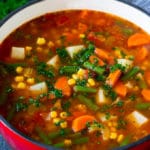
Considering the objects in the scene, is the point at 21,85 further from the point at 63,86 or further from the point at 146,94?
the point at 146,94

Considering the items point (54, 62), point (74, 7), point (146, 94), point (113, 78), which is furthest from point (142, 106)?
point (74, 7)

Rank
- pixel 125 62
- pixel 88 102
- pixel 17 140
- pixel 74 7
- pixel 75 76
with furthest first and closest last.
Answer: pixel 74 7, pixel 125 62, pixel 75 76, pixel 88 102, pixel 17 140

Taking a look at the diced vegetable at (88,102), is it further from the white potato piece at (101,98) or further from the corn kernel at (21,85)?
the corn kernel at (21,85)

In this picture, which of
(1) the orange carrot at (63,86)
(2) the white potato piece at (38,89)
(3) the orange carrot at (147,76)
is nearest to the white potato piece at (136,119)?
(3) the orange carrot at (147,76)

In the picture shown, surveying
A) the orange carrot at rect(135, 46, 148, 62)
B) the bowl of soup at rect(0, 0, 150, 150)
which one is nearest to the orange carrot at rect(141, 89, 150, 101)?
the bowl of soup at rect(0, 0, 150, 150)

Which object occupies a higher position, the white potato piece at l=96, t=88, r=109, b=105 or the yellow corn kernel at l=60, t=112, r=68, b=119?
the white potato piece at l=96, t=88, r=109, b=105

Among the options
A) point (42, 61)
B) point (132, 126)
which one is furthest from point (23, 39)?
point (132, 126)

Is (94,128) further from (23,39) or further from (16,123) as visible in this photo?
(23,39)

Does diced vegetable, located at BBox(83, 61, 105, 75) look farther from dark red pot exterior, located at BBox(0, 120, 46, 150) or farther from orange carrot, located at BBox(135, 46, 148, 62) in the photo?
dark red pot exterior, located at BBox(0, 120, 46, 150)
